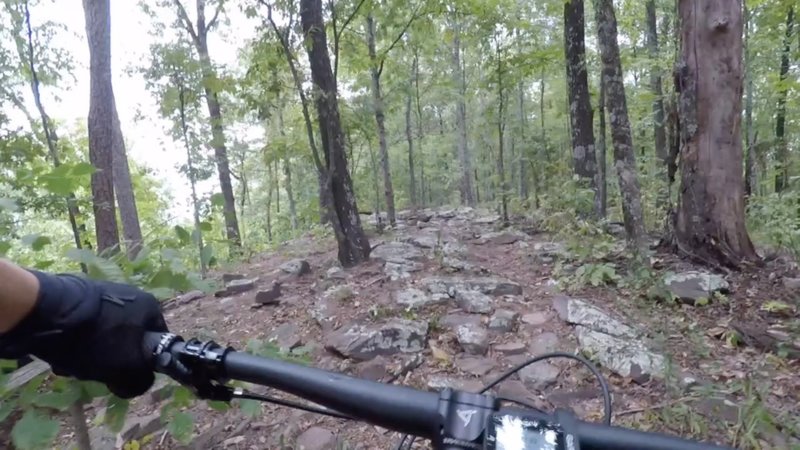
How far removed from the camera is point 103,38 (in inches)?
282

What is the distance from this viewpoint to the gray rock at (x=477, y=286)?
16.4 ft

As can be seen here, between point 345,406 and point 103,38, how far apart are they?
851 cm

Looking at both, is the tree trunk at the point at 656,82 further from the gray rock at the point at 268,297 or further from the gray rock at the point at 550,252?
the gray rock at the point at 268,297

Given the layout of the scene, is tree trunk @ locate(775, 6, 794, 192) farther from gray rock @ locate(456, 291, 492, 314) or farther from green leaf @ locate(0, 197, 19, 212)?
green leaf @ locate(0, 197, 19, 212)

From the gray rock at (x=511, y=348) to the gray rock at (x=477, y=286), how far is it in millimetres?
1053

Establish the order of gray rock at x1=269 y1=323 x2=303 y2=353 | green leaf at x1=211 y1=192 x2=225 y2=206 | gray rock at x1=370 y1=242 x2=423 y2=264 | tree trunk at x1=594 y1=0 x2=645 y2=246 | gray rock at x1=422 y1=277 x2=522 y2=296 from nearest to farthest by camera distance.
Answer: green leaf at x1=211 y1=192 x2=225 y2=206
gray rock at x1=269 y1=323 x2=303 y2=353
gray rock at x1=422 y1=277 x2=522 y2=296
tree trunk at x1=594 y1=0 x2=645 y2=246
gray rock at x1=370 y1=242 x2=423 y2=264

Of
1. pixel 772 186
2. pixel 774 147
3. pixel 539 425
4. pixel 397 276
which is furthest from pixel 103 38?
pixel 772 186

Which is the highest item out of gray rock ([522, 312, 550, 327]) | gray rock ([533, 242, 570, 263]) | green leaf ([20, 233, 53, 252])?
green leaf ([20, 233, 53, 252])

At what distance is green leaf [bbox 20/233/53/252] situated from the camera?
4.76 feet

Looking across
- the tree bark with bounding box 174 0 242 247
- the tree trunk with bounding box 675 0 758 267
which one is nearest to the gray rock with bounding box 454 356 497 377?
the tree trunk with bounding box 675 0 758 267

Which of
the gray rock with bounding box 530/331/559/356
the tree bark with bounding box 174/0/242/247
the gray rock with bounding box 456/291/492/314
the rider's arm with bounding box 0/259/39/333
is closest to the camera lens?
the rider's arm with bounding box 0/259/39/333

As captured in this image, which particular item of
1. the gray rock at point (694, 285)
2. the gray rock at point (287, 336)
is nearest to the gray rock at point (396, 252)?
the gray rock at point (287, 336)

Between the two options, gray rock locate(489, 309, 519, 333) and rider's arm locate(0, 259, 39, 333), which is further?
gray rock locate(489, 309, 519, 333)

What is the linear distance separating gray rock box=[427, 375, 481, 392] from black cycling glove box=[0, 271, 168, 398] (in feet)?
8.69
